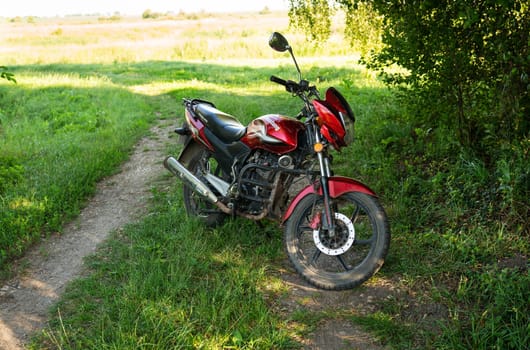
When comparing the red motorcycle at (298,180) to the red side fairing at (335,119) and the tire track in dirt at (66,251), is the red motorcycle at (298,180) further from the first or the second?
the tire track in dirt at (66,251)

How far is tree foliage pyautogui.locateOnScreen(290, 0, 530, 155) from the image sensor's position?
398cm

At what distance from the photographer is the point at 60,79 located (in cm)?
1548

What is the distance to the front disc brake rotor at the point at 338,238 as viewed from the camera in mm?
3822

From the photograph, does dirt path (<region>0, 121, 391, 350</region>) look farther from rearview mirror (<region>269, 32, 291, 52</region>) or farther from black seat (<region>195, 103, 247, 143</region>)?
rearview mirror (<region>269, 32, 291, 52</region>)

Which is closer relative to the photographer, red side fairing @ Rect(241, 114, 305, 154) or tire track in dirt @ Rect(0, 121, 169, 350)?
tire track in dirt @ Rect(0, 121, 169, 350)

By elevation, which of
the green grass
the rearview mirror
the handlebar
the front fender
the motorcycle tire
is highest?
the rearview mirror

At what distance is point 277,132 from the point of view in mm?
4031

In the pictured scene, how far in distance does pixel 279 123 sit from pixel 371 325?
5.61 ft

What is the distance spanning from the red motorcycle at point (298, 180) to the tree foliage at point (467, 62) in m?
1.38

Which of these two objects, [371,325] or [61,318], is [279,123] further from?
[61,318]

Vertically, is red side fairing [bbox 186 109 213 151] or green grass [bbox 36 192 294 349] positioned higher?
red side fairing [bbox 186 109 213 151]

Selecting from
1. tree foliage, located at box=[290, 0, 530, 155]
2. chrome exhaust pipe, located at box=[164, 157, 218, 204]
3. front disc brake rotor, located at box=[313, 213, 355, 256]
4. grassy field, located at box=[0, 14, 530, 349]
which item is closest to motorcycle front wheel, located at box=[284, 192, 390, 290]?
front disc brake rotor, located at box=[313, 213, 355, 256]

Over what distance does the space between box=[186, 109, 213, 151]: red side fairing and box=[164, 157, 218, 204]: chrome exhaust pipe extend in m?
0.31

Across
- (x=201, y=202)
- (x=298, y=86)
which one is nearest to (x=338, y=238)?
(x=298, y=86)
